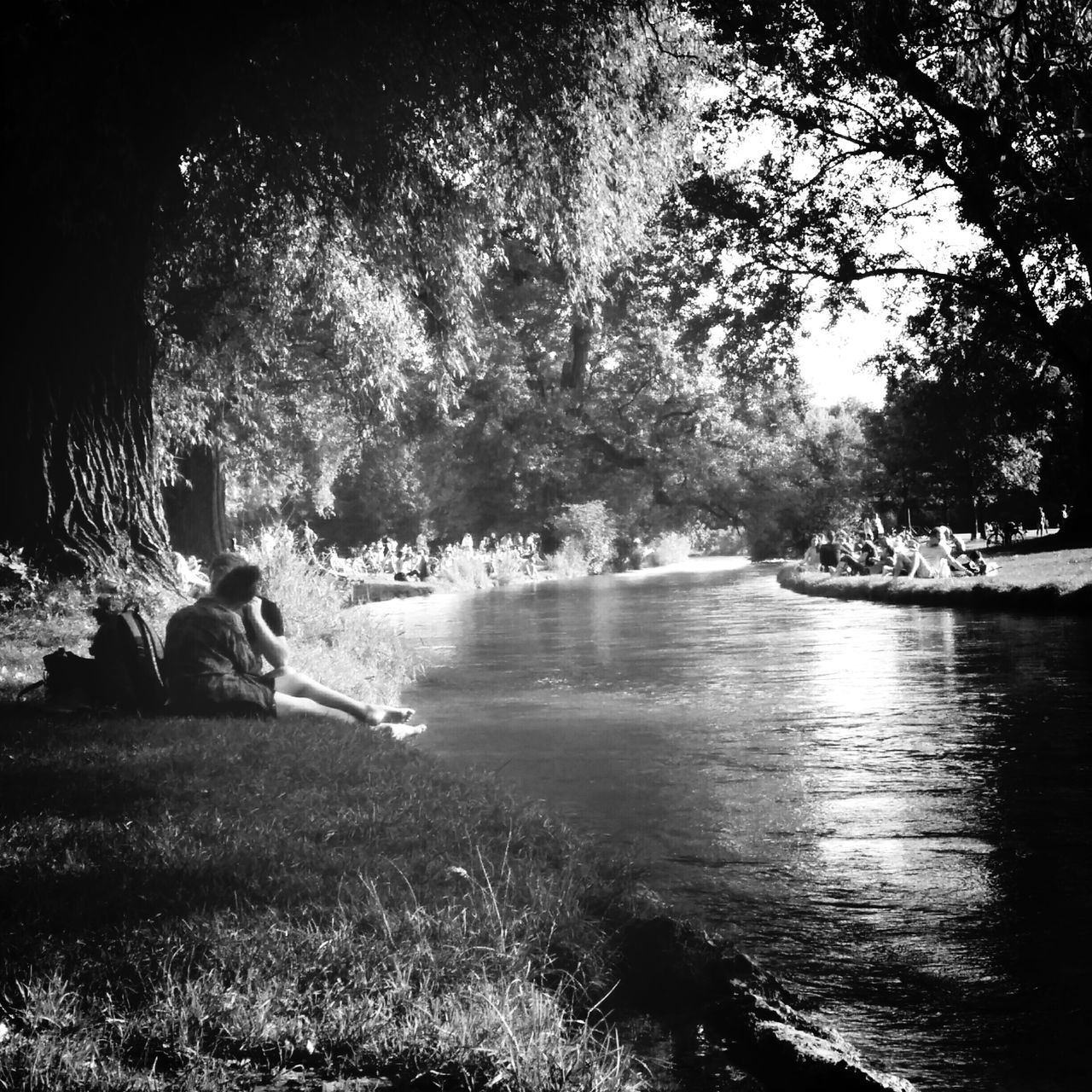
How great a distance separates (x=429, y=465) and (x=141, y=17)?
139 feet

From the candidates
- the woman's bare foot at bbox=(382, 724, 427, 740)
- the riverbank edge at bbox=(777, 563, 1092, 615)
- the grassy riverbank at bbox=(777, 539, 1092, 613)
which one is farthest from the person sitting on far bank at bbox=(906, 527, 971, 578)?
the woman's bare foot at bbox=(382, 724, 427, 740)

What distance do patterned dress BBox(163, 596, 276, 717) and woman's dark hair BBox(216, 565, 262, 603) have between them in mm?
82

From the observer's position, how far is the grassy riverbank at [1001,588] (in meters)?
18.5

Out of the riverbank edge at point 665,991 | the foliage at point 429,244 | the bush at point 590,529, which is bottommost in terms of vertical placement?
the riverbank edge at point 665,991

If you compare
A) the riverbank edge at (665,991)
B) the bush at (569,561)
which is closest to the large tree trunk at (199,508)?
the riverbank edge at (665,991)

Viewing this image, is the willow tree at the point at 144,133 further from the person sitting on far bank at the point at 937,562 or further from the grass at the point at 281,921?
the person sitting on far bank at the point at 937,562

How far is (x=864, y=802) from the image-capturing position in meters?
6.41

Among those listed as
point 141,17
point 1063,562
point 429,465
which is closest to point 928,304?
point 1063,562

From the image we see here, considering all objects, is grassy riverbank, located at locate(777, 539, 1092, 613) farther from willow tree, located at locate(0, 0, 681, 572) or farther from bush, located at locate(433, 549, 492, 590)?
bush, located at locate(433, 549, 492, 590)

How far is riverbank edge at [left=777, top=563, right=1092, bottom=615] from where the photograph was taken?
18.2m

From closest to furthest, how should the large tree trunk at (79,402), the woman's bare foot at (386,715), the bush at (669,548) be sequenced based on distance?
1. the woman's bare foot at (386,715)
2. the large tree trunk at (79,402)
3. the bush at (669,548)

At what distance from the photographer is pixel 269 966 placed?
11.6 ft

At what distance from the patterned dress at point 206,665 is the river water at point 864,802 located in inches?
59.6

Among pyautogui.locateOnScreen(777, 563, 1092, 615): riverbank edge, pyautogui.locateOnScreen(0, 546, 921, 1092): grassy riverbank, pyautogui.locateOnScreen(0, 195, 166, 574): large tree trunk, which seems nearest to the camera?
pyautogui.locateOnScreen(0, 546, 921, 1092): grassy riverbank
